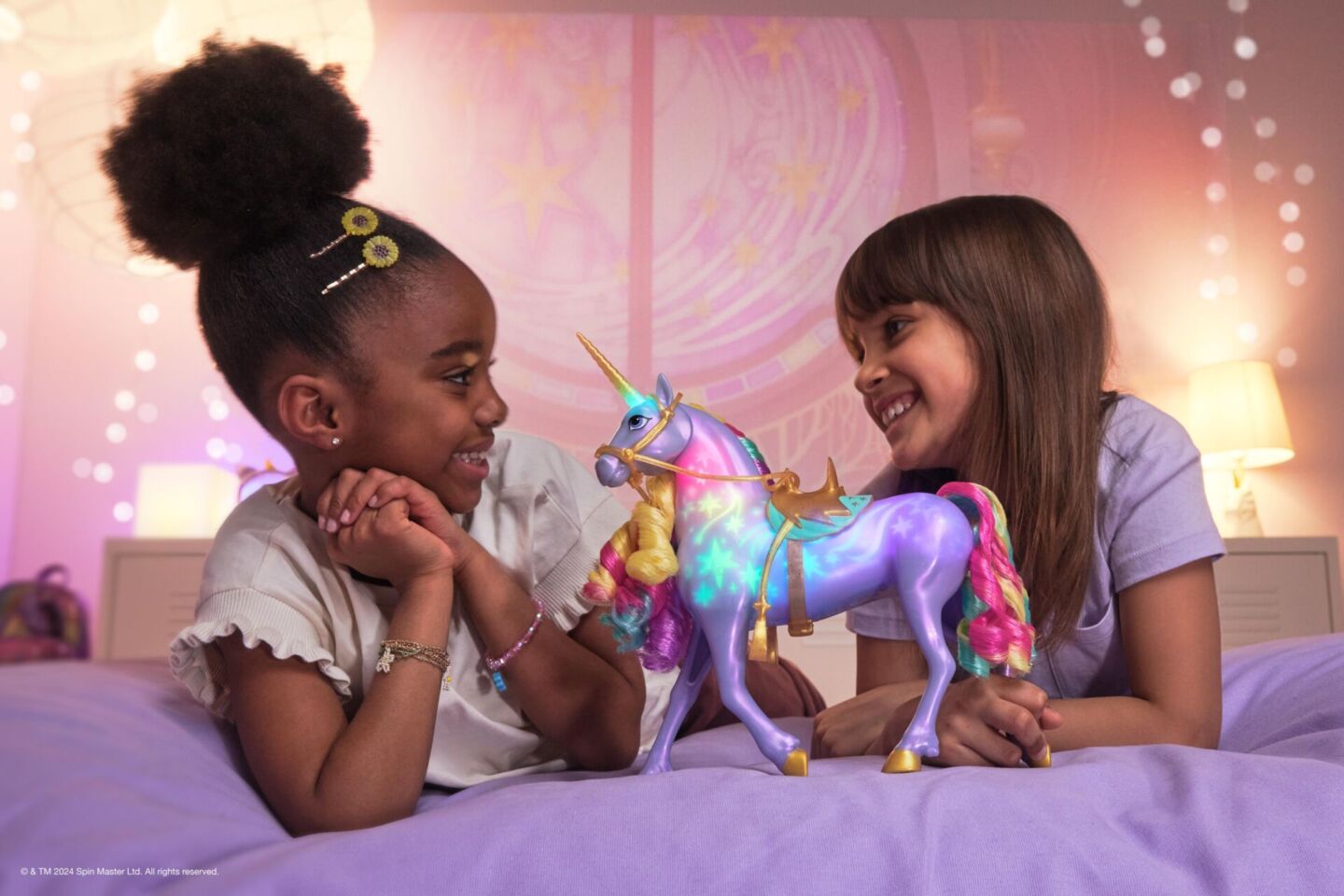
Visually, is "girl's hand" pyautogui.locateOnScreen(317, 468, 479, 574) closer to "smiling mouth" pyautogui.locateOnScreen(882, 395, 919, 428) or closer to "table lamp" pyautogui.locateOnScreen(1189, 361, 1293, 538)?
"smiling mouth" pyautogui.locateOnScreen(882, 395, 919, 428)

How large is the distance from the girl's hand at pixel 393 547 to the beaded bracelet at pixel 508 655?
3.5 inches

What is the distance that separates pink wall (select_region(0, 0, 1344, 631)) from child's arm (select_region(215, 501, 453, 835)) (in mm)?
2361

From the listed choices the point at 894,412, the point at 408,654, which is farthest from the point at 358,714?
the point at 894,412

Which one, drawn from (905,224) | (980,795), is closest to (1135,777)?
(980,795)

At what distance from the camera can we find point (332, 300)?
966mm

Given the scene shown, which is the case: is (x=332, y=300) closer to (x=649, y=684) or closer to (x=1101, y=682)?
(x=649, y=684)

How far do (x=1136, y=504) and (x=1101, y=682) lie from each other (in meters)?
0.20

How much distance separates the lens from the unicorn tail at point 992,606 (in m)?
0.77

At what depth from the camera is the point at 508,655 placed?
0.97 m

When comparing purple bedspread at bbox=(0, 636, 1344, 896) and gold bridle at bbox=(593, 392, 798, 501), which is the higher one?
gold bridle at bbox=(593, 392, 798, 501)

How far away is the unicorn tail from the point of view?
77 cm

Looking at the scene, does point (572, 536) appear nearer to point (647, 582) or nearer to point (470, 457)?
point (470, 457)

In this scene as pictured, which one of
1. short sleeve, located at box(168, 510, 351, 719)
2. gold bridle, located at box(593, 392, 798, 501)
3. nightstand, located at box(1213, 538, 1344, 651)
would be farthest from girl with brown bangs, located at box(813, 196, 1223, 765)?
nightstand, located at box(1213, 538, 1344, 651)

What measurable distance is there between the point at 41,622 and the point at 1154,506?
2.80 m
